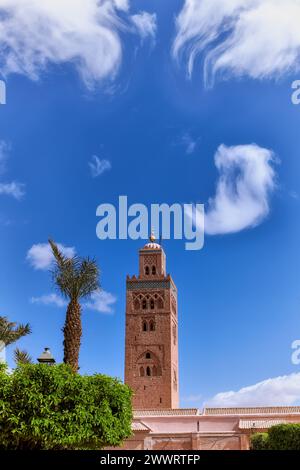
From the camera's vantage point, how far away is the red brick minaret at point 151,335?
60.4 meters

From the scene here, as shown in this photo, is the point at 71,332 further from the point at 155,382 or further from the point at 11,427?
the point at 155,382

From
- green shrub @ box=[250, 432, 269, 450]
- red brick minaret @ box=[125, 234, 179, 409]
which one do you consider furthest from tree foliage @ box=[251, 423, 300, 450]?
red brick minaret @ box=[125, 234, 179, 409]

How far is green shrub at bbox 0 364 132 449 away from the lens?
722 inches

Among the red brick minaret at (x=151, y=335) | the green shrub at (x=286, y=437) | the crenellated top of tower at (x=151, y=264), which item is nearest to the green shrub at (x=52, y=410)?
the green shrub at (x=286, y=437)

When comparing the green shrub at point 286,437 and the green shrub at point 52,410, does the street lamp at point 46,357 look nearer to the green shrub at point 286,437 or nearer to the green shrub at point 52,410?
the green shrub at point 52,410

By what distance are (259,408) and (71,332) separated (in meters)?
22.2

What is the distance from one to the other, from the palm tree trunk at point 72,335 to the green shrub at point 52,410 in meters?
2.78

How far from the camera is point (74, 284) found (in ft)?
79.5

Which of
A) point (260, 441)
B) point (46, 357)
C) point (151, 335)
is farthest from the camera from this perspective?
point (151, 335)

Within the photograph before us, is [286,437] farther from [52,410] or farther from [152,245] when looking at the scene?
[152,245]

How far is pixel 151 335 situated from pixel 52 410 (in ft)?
146

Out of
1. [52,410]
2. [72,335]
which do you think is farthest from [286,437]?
[52,410]
